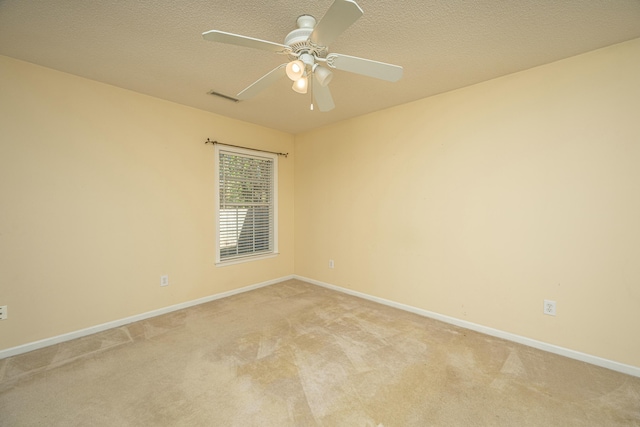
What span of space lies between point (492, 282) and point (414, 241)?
2.74 ft

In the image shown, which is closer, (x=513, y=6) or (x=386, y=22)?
(x=513, y=6)

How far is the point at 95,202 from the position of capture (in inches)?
99.5

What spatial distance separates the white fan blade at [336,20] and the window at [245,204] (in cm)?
248

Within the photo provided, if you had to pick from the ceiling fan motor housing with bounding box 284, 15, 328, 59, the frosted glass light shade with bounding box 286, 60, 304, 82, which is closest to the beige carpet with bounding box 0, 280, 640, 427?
the frosted glass light shade with bounding box 286, 60, 304, 82

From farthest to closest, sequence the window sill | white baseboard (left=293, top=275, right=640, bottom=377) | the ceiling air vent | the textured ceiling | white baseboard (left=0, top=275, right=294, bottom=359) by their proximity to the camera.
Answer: the window sill
the ceiling air vent
white baseboard (left=0, top=275, right=294, bottom=359)
white baseboard (left=293, top=275, right=640, bottom=377)
the textured ceiling

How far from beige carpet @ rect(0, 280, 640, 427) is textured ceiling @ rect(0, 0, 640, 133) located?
2408 mm

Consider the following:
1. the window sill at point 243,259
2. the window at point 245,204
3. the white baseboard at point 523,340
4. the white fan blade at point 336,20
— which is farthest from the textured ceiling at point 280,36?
the white baseboard at point 523,340

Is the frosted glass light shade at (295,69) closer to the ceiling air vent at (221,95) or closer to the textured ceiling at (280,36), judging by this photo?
the textured ceiling at (280,36)

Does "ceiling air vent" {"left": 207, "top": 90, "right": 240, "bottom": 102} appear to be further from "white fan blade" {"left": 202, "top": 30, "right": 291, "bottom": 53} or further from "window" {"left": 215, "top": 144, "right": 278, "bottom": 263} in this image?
"white fan blade" {"left": 202, "top": 30, "right": 291, "bottom": 53}

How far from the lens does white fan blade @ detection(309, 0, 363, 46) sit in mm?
1062

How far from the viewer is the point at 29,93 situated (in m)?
2.20

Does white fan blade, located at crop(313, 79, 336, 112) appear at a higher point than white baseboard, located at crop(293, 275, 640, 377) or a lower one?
higher

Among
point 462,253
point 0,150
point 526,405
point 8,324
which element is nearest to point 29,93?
point 0,150

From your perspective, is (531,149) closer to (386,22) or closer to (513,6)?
(513,6)
